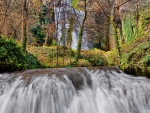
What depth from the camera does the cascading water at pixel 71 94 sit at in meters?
5.07

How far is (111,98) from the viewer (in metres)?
5.55

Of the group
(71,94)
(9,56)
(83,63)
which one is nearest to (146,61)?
(71,94)

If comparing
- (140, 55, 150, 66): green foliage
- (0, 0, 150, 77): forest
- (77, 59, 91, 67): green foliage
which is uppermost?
(0, 0, 150, 77): forest

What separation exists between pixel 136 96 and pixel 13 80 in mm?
4052

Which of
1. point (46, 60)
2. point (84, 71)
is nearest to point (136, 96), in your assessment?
point (84, 71)

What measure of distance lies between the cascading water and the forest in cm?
129

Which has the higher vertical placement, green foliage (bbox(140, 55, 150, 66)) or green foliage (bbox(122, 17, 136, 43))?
green foliage (bbox(122, 17, 136, 43))

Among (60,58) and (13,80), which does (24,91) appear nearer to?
(13,80)

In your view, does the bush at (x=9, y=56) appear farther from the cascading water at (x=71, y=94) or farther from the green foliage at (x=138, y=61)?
the green foliage at (x=138, y=61)

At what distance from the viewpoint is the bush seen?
289 inches

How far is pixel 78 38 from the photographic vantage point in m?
12.9

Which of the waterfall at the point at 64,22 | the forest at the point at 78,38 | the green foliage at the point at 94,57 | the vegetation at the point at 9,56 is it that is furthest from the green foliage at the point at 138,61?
the waterfall at the point at 64,22

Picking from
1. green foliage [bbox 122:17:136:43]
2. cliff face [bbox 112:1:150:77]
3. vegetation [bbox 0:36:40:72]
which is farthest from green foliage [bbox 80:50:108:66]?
vegetation [bbox 0:36:40:72]

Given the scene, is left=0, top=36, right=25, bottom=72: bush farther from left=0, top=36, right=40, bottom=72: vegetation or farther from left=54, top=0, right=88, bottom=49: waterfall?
left=54, top=0, right=88, bottom=49: waterfall
